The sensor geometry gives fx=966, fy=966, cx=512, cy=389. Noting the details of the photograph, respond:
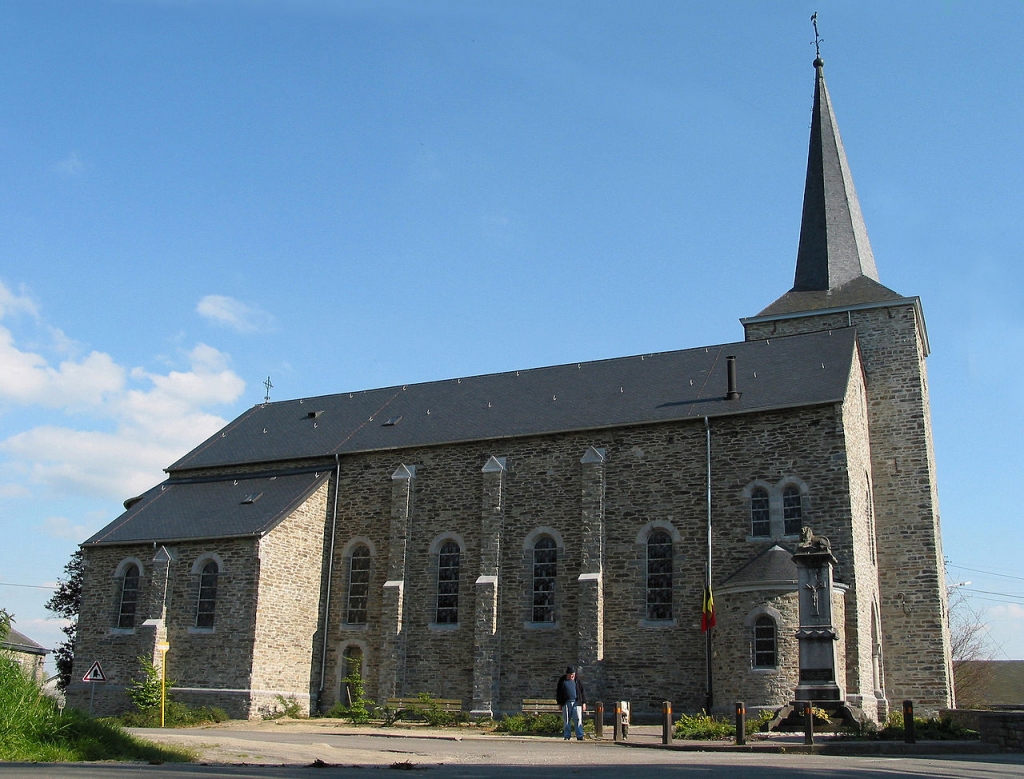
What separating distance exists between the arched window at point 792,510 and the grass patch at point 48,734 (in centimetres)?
1564

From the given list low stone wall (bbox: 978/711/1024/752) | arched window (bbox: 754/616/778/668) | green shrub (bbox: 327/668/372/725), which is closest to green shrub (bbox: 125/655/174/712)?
green shrub (bbox: 327/668/372/725)

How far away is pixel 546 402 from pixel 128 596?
46.7 ft

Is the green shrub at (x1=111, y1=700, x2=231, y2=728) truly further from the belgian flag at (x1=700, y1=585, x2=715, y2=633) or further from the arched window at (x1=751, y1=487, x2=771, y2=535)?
the arched window at (x1=751, y1=487, x2=771, y2=535)

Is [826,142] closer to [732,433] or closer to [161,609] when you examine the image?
[732,433]

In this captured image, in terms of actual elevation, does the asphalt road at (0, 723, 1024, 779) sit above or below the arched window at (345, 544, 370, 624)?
below

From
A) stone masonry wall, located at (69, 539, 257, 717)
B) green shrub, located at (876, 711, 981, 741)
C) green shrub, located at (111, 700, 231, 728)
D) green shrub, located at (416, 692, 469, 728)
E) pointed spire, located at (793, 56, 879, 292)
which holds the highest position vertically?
pointed spire, located at (793, 56, 879, 292)

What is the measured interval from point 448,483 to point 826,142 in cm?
1794

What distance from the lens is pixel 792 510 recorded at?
2441cm

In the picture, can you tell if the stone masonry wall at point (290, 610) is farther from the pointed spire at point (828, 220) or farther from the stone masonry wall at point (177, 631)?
the pointed spire at point (828, 220)

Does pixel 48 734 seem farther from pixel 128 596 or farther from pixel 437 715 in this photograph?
pixel 128 596

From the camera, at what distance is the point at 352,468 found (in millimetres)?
30750

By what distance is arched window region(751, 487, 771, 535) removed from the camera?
80.7 ft

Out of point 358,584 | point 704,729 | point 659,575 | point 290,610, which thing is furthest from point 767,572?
point 290,610

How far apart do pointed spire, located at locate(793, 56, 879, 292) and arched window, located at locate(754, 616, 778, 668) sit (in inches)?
500
